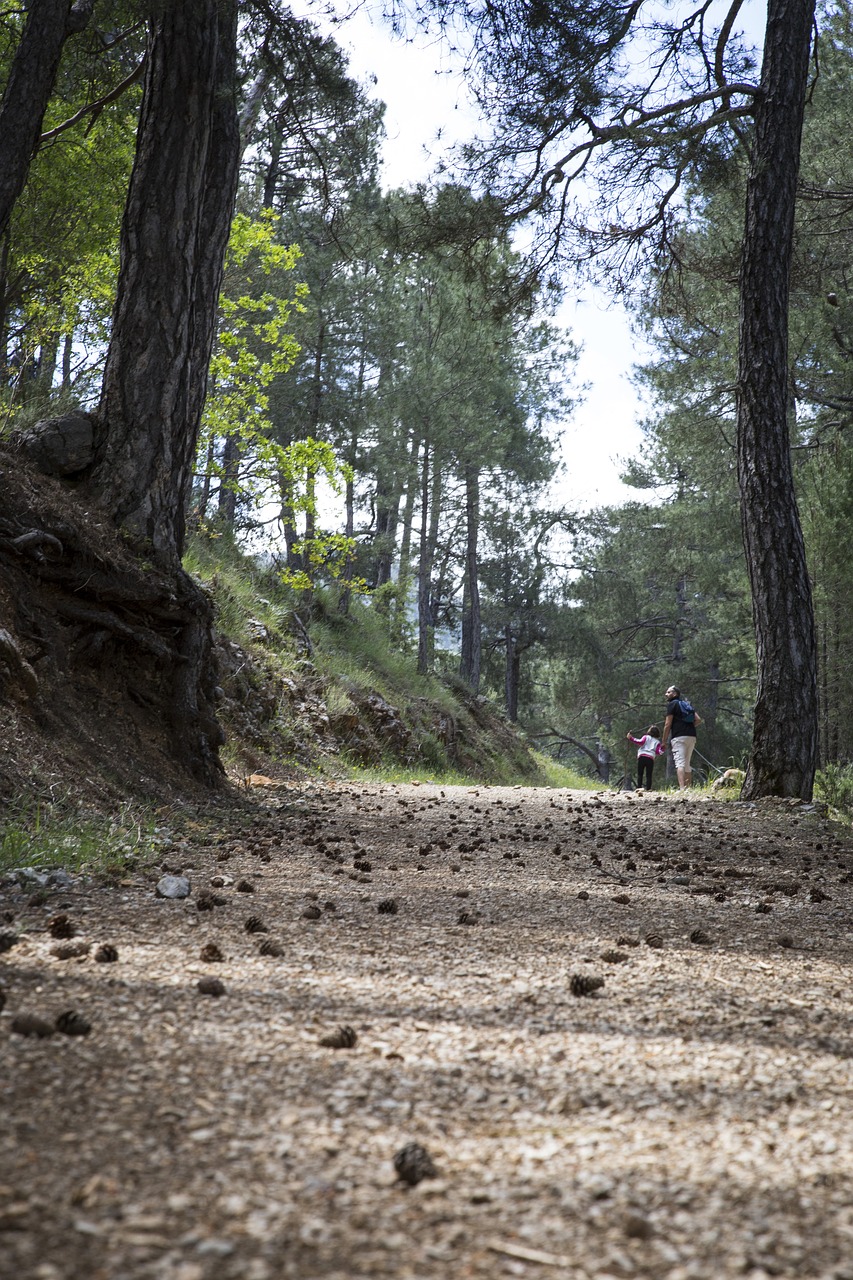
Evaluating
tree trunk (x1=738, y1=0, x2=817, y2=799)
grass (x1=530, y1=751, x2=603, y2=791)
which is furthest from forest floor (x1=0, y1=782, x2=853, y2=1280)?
grass (x1=530, y1=751, x2=603, y2=791)

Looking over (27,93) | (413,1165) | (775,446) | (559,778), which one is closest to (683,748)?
(775,446)

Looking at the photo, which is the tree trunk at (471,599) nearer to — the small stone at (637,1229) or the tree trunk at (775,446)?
the tree trunk at (775,446)

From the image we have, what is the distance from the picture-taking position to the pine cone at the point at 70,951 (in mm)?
2492

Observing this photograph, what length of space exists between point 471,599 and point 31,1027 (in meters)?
22.7

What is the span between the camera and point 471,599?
24406 millimetres

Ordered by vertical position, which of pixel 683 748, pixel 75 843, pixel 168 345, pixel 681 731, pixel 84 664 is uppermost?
pixel 168 345

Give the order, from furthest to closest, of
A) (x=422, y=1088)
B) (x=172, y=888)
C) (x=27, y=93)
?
(x=27, y=93) < (x=172, y=888) < (x=422, y=1088)

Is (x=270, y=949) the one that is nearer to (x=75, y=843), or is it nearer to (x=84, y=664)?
(x=75, y=843)

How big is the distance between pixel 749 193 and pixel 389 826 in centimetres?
718

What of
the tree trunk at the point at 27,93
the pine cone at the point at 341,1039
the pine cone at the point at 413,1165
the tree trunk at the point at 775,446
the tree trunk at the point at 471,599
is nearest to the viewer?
the pine cone at the point at 413,1165

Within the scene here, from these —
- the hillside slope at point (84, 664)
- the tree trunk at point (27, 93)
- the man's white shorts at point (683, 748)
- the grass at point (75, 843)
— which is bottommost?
the grass at point (75, 843)

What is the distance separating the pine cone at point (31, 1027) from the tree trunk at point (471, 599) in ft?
69.7

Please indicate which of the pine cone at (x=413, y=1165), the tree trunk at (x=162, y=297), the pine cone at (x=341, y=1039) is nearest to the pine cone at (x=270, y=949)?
the pine cone at (x=341, y=1039)

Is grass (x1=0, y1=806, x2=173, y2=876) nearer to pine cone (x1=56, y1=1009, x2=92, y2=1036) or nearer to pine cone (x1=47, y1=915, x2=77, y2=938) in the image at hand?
pine cone (x1=47, y1=915, x2=77, y2=938)
